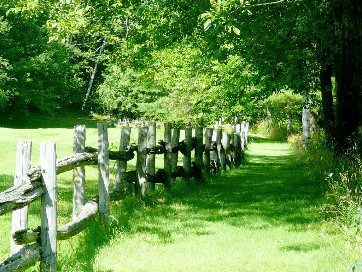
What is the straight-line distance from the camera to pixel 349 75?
475 inches

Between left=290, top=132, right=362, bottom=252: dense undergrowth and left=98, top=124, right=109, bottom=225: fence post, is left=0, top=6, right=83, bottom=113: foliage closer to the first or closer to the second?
left=290, top=132, right=362, bottom=252: dense undergrowth

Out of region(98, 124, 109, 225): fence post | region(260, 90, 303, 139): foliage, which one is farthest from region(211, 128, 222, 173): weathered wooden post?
region(260, 90, 303, 139): foliage

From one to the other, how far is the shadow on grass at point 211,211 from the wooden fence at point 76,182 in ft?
1.13

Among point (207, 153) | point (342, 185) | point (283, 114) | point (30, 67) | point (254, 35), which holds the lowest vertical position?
point (342, 185)

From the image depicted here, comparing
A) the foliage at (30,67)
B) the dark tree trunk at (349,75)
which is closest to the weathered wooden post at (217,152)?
the dark tree trunk at (349,75)

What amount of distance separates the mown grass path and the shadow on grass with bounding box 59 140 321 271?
2cm

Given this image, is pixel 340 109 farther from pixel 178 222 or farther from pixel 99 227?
pixel 99 227

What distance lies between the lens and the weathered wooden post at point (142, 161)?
35.3 feet

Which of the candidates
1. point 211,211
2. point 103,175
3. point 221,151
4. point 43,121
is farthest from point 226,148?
point 43,121

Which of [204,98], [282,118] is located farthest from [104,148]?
[282,118]

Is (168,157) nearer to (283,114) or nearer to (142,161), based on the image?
(142,161)

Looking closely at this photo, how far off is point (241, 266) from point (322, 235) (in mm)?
2026

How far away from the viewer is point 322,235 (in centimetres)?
805

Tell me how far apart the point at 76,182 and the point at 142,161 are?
8.58 ft
